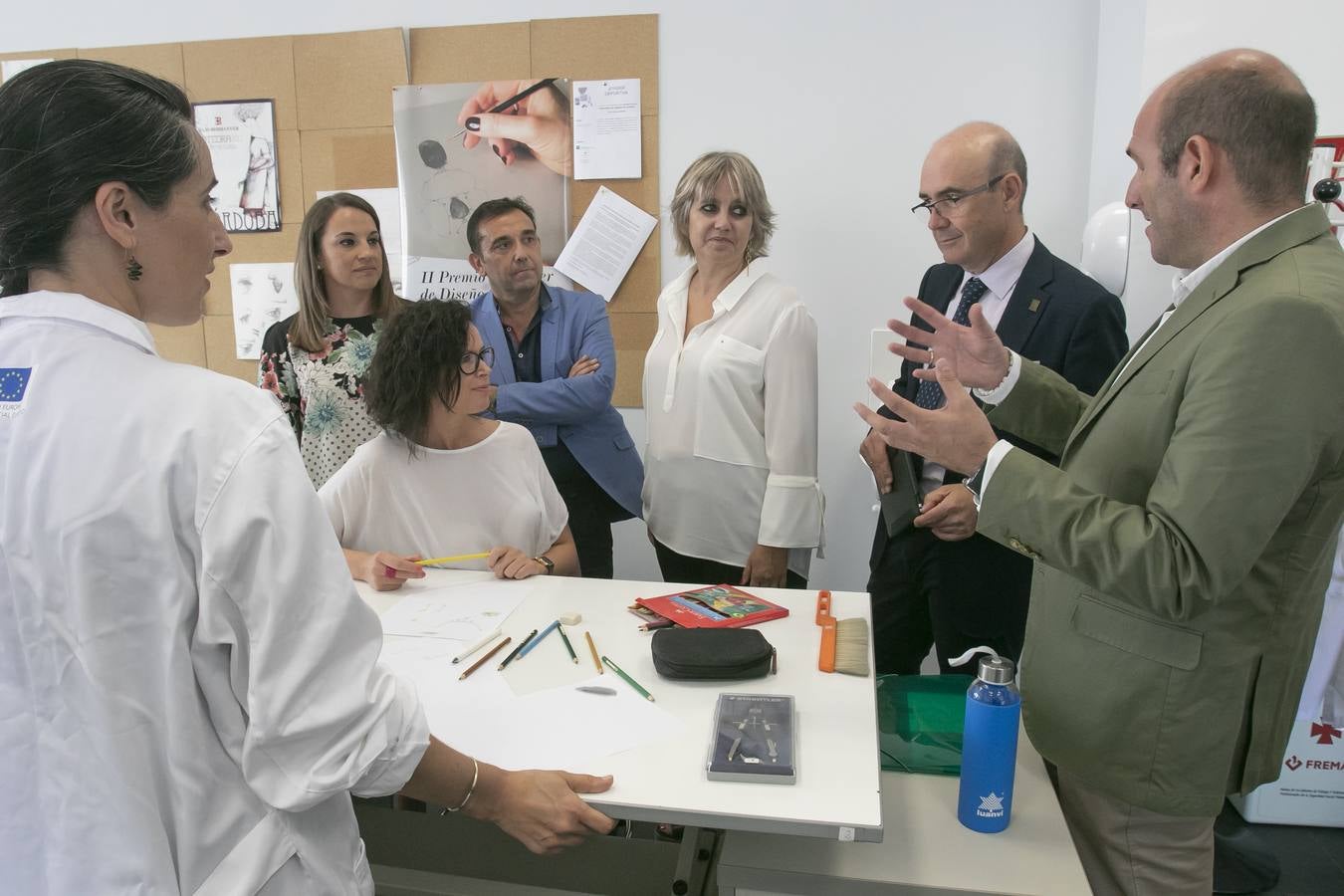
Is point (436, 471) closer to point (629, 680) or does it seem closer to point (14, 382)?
point (629, 680)

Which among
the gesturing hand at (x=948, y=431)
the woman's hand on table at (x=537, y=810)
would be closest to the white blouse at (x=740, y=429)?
the gesturing hand at (x=948, y=431)

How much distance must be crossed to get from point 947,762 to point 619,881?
2.14 ft

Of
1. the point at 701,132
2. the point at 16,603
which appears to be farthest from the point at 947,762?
the point at 701,132

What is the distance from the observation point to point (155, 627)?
79cm

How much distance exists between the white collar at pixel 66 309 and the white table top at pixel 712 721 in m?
0.69

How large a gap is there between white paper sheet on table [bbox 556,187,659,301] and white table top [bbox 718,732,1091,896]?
8.11 feet

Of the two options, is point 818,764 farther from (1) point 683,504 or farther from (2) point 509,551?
(1) point 683,504

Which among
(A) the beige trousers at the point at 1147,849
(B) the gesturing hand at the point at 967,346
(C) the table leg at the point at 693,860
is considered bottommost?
(C) the table leg at the point at 693,860

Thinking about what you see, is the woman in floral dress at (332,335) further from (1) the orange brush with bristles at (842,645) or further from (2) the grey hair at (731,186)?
(1) the orange brush with bristles at (842,645)

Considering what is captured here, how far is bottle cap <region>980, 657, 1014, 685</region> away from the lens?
1.17m

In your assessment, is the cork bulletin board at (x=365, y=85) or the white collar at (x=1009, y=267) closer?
the white collar at (x=1009, y=267)

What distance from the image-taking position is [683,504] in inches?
91.4

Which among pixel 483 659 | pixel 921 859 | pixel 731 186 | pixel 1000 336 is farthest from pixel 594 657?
pixel 731 186

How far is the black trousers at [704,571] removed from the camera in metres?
2.35
